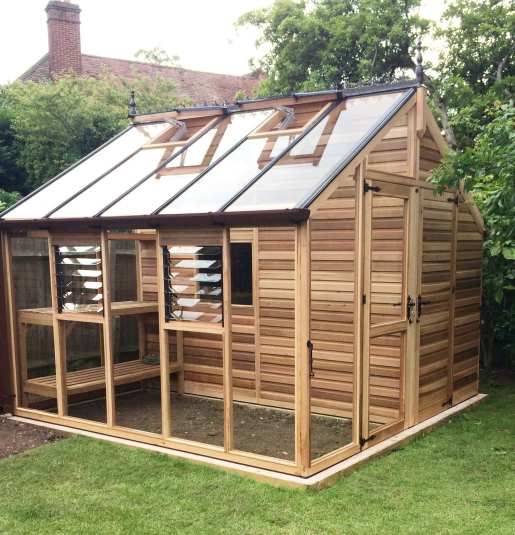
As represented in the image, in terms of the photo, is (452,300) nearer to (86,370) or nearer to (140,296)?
(140,296)

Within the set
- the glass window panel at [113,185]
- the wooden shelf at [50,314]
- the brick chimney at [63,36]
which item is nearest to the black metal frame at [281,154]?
the glass window panel at [113,185]

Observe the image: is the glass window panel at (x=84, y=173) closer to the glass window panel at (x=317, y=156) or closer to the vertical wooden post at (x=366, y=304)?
the glass window panel at (x=317, y=156)

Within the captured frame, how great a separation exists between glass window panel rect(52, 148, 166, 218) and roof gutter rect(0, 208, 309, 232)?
9 centimetres

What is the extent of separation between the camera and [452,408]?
5.82m

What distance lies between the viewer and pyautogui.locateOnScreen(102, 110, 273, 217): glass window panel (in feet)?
15.7

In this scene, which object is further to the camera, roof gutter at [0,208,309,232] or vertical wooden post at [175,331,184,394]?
vertical wooden post at [175,331,184,394]

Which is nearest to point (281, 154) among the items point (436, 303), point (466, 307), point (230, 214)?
point (230, 214)

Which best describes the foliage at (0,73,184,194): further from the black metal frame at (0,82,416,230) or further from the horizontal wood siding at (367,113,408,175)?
the horizontal wood siding at (367,113,408,175)

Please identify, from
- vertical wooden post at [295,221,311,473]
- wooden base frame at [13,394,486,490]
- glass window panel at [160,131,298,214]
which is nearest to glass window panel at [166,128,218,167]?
glass window panel at [160,131,298,214]

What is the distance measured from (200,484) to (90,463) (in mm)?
952

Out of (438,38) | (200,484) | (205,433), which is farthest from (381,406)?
(438,38)

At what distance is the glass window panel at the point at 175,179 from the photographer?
15.7 ft

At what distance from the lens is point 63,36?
16391mm

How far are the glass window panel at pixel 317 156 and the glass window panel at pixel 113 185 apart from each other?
5.02 feet
